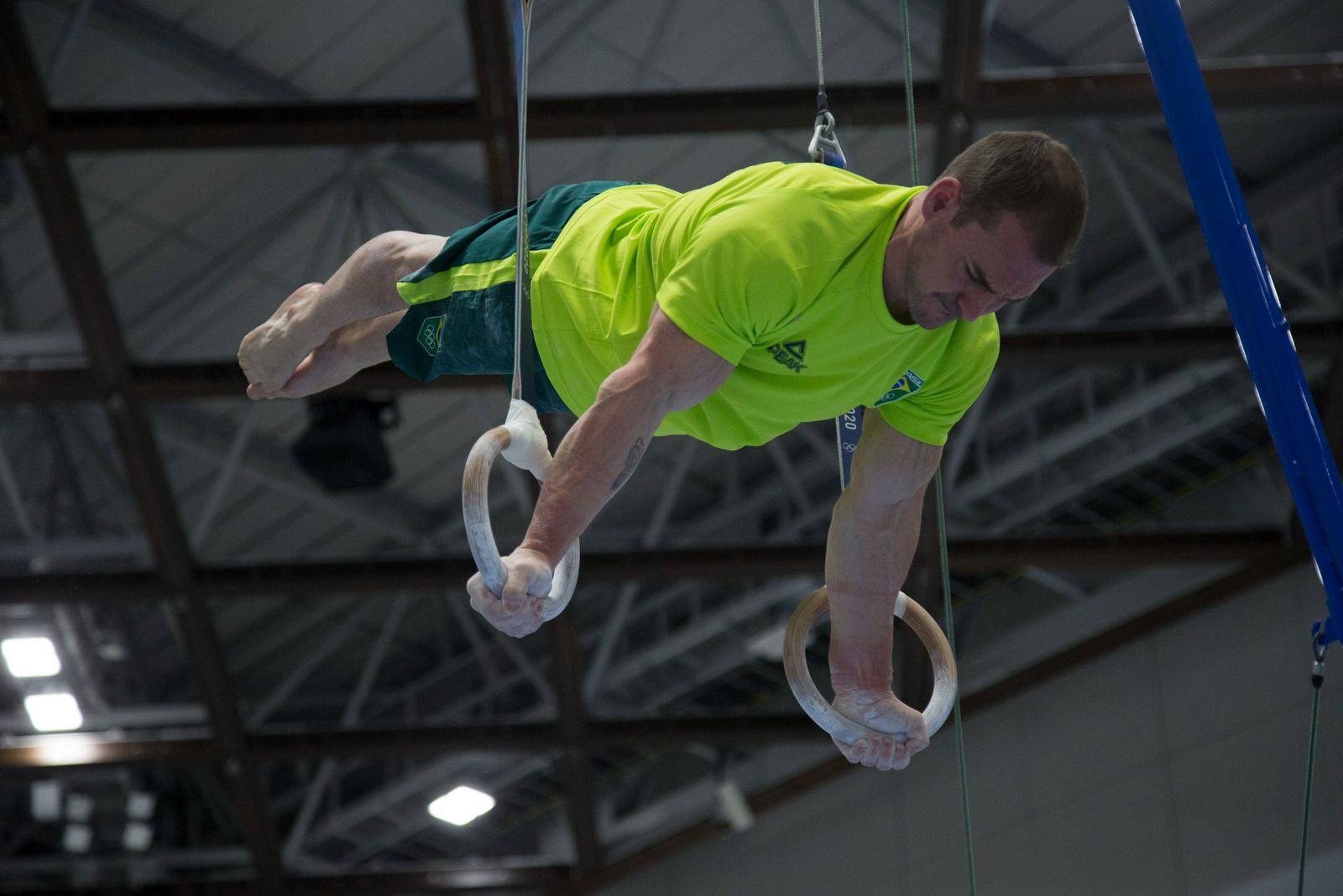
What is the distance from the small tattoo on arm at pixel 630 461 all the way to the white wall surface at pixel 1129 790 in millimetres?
6546

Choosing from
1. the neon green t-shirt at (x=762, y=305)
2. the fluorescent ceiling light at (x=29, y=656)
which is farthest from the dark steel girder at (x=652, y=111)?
the neon green t-shirt at (x=762, y=305)

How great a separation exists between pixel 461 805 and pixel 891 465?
24.2 ft

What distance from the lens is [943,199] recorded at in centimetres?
280

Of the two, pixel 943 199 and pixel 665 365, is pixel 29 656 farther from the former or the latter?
pixel 943 199

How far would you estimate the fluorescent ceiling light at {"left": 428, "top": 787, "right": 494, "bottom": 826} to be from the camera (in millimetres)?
10141

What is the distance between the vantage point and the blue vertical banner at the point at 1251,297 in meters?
3.26

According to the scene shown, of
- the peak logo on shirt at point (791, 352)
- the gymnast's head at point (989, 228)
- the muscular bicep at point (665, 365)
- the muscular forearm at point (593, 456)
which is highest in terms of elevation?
the gymnast's head at point (989, 228)

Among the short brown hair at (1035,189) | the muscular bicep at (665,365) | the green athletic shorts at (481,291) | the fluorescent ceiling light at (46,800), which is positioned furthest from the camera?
the fluorescent ceiling light at (46,800)

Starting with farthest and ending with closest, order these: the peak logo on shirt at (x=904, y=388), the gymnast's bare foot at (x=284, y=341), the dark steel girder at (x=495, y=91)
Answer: the dark steel girder at (x=495, y=91), the gymnast's bare foot at (x=284, y=341), the peak logo on shirt at (x=904, y=388)

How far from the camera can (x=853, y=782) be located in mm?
10438

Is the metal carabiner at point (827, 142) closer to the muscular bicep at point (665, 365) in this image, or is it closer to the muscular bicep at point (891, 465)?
the muscular bicep at point (891, 465)

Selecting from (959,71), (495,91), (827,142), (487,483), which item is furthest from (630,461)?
(959,71)

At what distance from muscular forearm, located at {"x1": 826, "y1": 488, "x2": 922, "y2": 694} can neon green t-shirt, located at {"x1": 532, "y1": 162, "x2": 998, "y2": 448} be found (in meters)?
0.20

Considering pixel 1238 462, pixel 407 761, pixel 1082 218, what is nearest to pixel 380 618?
pixel 407 761
